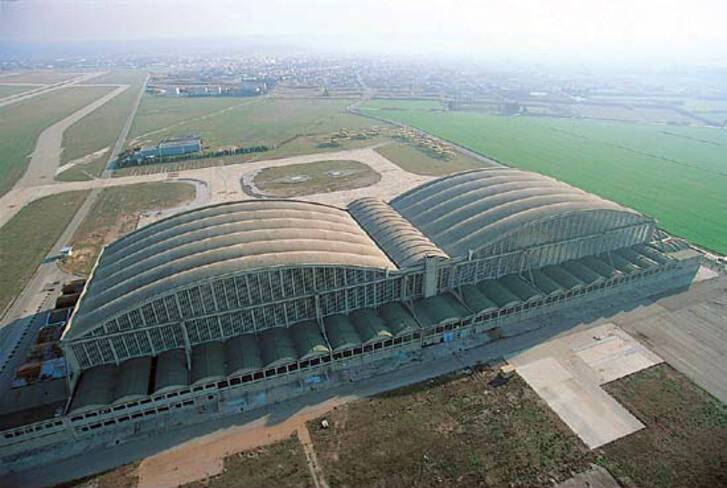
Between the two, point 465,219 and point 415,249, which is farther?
point 465,219

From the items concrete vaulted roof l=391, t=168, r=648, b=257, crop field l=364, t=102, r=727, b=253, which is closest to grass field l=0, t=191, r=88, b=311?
concrete vaulted roof l=391, t=168, r=648, b=257

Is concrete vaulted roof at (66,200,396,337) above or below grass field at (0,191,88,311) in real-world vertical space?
above

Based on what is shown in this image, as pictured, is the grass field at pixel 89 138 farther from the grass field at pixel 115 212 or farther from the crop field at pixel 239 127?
the grass field at pixel 115 212

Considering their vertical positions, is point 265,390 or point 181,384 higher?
point 181,384

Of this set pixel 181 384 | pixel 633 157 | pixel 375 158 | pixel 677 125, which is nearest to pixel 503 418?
pixel 181 384

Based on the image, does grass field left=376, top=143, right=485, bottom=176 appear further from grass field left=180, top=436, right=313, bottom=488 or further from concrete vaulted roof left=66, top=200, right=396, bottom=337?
grass field left=180, top=436, right=313, bottom=488

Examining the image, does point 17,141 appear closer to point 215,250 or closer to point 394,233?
point 215,250

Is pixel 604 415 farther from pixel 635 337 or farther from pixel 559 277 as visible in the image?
pixel 559 277

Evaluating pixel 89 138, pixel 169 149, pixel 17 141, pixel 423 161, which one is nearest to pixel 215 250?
pixel 423 161
